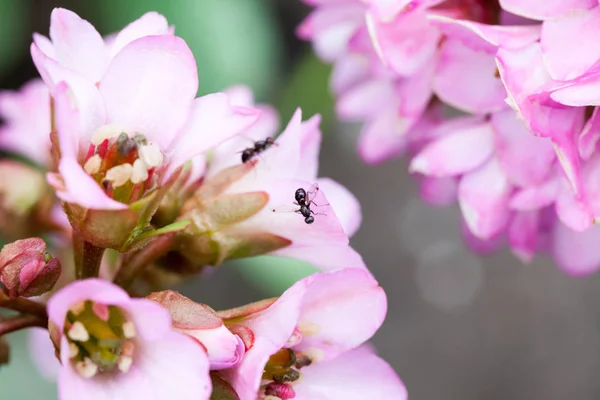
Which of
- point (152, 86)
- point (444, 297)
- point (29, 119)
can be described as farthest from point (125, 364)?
point (444, 297)

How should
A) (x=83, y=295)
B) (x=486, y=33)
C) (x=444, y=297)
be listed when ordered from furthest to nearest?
1. (x=444, y=297)
2. (x=486, y=33)
3. (x=83, y=295)

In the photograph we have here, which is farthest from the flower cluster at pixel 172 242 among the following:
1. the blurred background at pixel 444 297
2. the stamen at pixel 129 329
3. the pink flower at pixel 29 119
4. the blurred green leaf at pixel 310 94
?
the blurred background at pixel 444 297

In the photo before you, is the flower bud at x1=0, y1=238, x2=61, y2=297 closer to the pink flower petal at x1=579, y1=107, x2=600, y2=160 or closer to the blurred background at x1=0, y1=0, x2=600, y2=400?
the pink flower petal at x1=579, y1=107, x2=600, y2=160

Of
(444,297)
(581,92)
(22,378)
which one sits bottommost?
(444,297)

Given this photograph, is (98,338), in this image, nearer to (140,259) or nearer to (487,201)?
(140,259)

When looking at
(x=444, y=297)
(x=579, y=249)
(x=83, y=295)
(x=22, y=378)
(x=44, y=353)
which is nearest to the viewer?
(x=83, y=295)

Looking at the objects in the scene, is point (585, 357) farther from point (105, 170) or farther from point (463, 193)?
point (105, 170)

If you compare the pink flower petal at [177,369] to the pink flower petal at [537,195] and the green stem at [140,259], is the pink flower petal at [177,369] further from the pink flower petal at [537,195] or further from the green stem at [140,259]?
the pink flower petal at [537,195]
